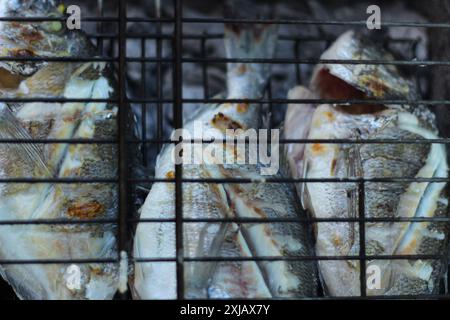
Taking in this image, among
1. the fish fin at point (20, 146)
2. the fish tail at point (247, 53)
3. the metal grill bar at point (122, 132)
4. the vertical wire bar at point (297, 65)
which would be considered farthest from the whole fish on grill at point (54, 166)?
the vertical wire bar at point (297, 65)

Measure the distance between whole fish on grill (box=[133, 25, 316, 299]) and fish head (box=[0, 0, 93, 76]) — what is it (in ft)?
1.21

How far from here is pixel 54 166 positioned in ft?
6.12

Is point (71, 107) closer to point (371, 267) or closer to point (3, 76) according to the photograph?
point (3, 76)

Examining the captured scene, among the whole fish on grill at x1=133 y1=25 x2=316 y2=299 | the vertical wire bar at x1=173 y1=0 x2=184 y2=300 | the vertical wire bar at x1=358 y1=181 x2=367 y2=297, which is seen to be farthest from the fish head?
the vertical wire bar at x1=358 y1=181 x2=367 y2=297

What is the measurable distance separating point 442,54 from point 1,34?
120 cm

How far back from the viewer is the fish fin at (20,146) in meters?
1.83

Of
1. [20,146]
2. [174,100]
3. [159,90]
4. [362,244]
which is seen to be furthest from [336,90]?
[20,146]

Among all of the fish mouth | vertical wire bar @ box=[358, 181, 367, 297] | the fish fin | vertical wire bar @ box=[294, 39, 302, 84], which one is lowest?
vertical wire bar @ box=[358, 181, 367, 297]

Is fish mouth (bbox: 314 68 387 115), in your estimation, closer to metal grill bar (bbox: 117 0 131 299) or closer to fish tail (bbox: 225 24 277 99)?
fish tail (bbox: 225 24 277 99)

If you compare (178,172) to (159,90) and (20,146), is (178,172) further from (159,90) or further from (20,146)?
(159,90)

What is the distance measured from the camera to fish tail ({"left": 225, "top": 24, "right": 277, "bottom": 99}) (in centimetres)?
210

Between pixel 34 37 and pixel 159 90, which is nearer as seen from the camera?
pixel 34 37

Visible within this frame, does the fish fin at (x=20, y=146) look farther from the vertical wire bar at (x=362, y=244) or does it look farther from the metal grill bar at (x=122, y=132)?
the vertical wire bar at (x=362, y=244)

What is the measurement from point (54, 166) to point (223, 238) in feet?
1.45
